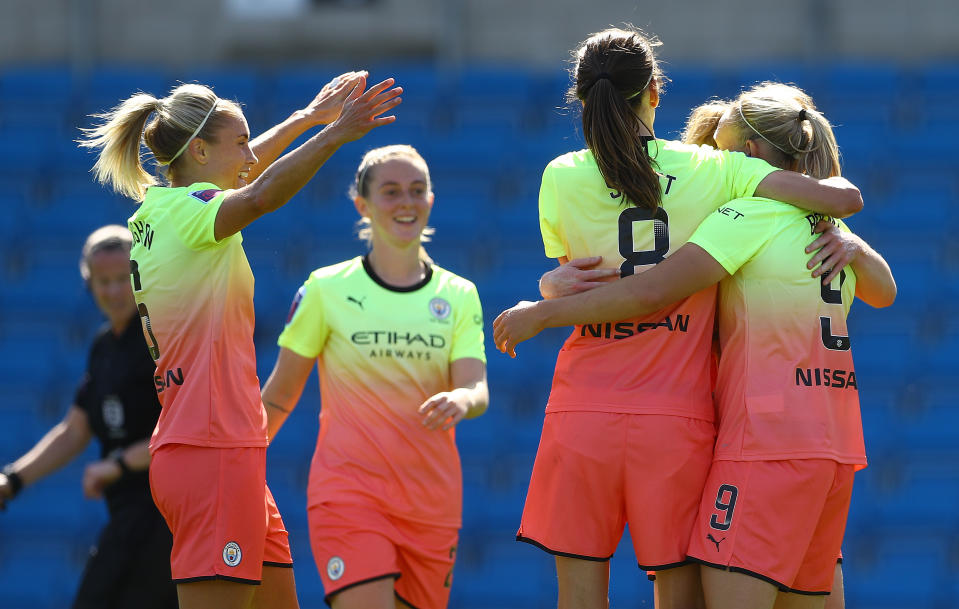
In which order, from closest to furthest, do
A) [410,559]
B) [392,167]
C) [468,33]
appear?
[410,559]
[392,167]
[468,33]

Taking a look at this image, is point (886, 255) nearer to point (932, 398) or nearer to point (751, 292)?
point (932, 398)

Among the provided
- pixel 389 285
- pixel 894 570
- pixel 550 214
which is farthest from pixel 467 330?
pixel 894 570

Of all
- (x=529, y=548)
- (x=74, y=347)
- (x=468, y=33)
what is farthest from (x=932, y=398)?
(x=74, y=347)

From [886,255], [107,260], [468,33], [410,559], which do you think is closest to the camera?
[410,559]

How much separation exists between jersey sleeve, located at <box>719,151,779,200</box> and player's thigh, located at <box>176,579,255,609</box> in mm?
1946

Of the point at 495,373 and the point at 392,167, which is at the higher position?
the point at 392,167

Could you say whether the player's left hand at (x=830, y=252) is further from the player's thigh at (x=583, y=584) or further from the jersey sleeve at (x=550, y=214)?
the player's thigh at (x=583, y=584)

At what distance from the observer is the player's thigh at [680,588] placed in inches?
123

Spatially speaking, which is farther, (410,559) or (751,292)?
(410,559)

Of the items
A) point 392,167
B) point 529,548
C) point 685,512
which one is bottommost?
point 529,548

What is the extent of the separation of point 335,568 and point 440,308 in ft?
3.55

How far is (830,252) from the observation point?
3178mm

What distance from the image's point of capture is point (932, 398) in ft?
26.1

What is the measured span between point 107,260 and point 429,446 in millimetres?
1762
